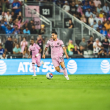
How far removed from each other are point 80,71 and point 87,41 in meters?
2.33

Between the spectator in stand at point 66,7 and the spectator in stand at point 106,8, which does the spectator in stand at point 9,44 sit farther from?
the spectator in stand at point 106,8

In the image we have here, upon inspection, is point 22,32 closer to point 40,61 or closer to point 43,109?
point 40,61

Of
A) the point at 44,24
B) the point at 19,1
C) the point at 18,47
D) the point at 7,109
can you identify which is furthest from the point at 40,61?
the point at 7,109

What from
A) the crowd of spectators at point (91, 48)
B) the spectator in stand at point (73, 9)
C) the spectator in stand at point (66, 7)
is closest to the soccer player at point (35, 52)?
the crowd of spectators at point (91, 48)

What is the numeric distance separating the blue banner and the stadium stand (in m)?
0.59

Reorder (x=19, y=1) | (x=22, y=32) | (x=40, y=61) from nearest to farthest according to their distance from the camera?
(x=40, y=61), (x=22, y=32), (x=19, y=1)

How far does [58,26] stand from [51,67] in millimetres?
4306

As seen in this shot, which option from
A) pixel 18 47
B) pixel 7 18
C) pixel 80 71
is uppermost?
pixel 7 18

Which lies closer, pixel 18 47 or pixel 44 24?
pixel 18 47

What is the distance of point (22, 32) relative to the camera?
23.3 m

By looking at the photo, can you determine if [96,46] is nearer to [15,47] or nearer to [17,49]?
[17,49]

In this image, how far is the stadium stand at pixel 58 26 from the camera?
22391 millimetres

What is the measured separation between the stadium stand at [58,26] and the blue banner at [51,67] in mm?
587

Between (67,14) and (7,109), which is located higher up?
Result: (67,14)
